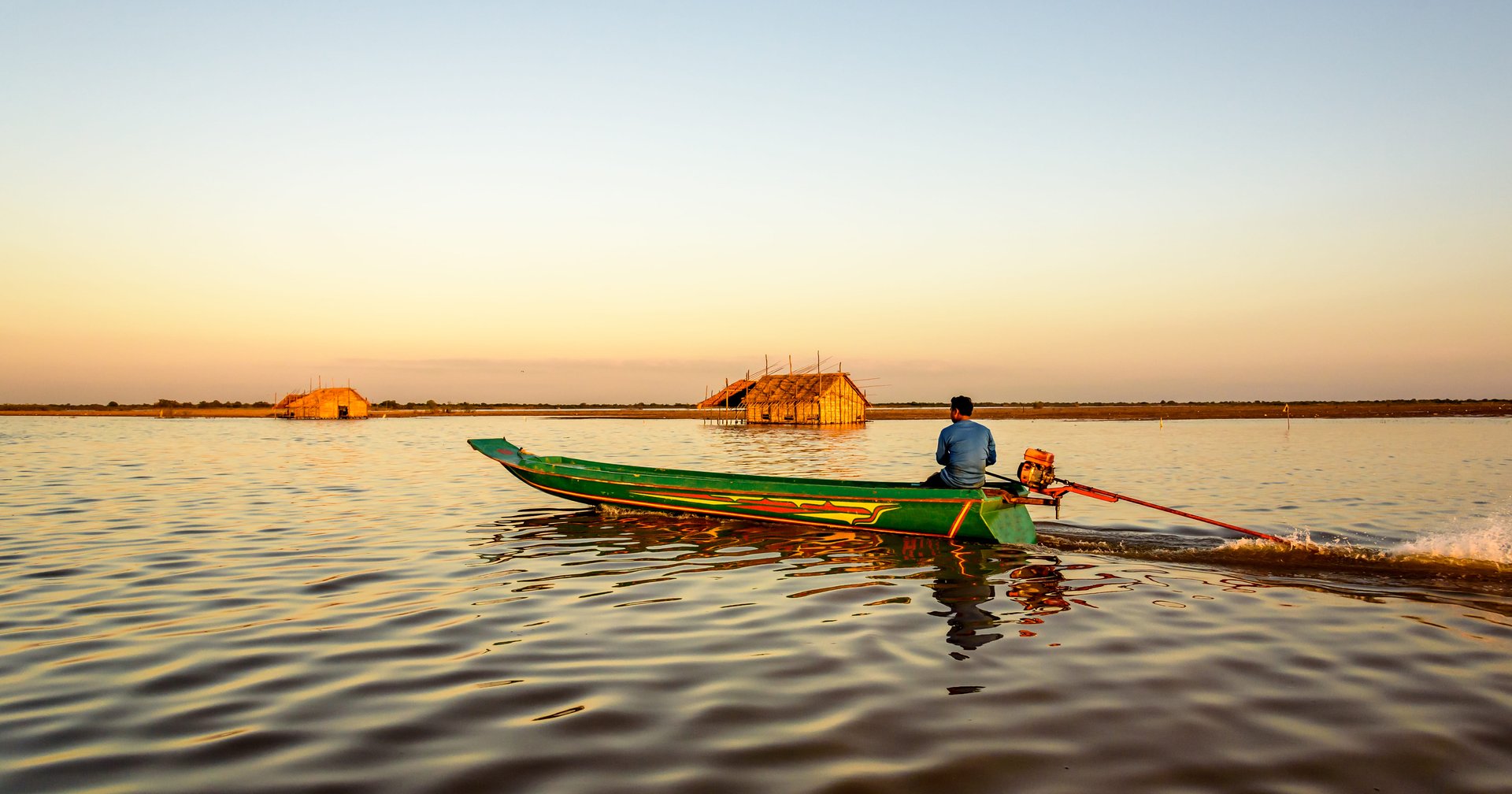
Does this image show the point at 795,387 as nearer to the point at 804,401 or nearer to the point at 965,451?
the point at 804,401

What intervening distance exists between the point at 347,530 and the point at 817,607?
8.04 meters

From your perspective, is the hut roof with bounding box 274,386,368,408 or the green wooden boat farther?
the hut roof with bounding box 274,386,368,408

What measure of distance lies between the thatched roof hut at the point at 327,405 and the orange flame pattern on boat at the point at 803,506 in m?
66.0

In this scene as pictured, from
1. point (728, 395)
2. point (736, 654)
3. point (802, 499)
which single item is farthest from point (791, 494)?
point (728, 395)

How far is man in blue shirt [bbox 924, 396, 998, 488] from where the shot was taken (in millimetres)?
11250

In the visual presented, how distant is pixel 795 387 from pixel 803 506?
137 feet

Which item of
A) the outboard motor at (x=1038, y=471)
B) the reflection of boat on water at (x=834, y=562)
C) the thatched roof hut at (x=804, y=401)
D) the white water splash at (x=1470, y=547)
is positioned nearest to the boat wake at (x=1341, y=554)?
the white water splash at (x=1470, y=547)

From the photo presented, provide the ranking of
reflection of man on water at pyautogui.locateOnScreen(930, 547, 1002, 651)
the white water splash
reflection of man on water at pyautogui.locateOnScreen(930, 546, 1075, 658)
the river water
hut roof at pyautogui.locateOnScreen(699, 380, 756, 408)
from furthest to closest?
hut roof at pyautogui.locateOnScreen(699, 380, 756, 408) < the white water splash < reflection of man on water at pyautogui.locateOnScreen(930, 546, 1075, 658) < reflection of man on water at pyautogui.locateOnScreen(930, 547, 1002, 651) < the river water

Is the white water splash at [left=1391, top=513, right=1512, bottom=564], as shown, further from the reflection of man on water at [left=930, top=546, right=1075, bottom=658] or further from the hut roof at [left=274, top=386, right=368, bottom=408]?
the hut roof at [left=274, top=386, right=368, bottom=408]

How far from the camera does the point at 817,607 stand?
760 cm

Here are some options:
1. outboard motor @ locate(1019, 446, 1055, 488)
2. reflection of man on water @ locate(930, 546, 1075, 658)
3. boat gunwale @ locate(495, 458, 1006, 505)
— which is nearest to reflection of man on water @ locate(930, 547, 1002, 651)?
reflection of man on water @ locate(930, 546, 1075, 658)

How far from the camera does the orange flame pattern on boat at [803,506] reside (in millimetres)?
11688

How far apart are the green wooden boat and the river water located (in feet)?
1.13

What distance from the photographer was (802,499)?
12.1 m
